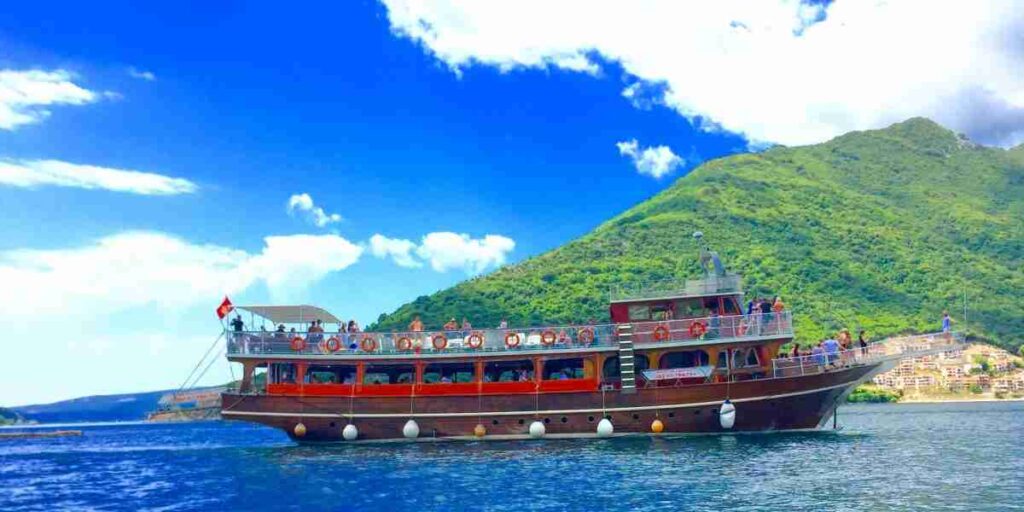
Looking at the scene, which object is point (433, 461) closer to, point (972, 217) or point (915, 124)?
point (972, 217)

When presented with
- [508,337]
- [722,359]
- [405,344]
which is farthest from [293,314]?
[722,359]

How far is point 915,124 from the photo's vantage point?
197250 mm

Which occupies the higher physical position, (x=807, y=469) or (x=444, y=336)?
(x=444, y=336)

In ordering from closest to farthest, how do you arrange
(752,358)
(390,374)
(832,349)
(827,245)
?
1. (832,349)
2. (752,358)
3. (390,374)
4. (827,245)

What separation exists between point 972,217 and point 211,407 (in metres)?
138

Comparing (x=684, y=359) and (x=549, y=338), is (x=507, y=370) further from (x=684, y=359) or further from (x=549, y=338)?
(x=684, y=359)

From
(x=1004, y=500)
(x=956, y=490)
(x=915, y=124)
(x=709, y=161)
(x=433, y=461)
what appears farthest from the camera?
(x=915, y=124)

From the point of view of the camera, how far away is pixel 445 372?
33.9 meters

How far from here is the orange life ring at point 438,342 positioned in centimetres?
3244

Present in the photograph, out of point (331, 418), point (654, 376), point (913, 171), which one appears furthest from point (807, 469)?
point (913, 171)

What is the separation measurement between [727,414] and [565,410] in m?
5.82

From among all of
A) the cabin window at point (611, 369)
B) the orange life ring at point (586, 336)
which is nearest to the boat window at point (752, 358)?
the cabin window at point (611, 369)

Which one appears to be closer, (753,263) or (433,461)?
(433,461)

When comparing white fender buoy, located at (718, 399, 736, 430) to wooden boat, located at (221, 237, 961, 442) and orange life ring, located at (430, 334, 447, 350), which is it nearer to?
wooden boat, located at (221, 237, 961, 442)
